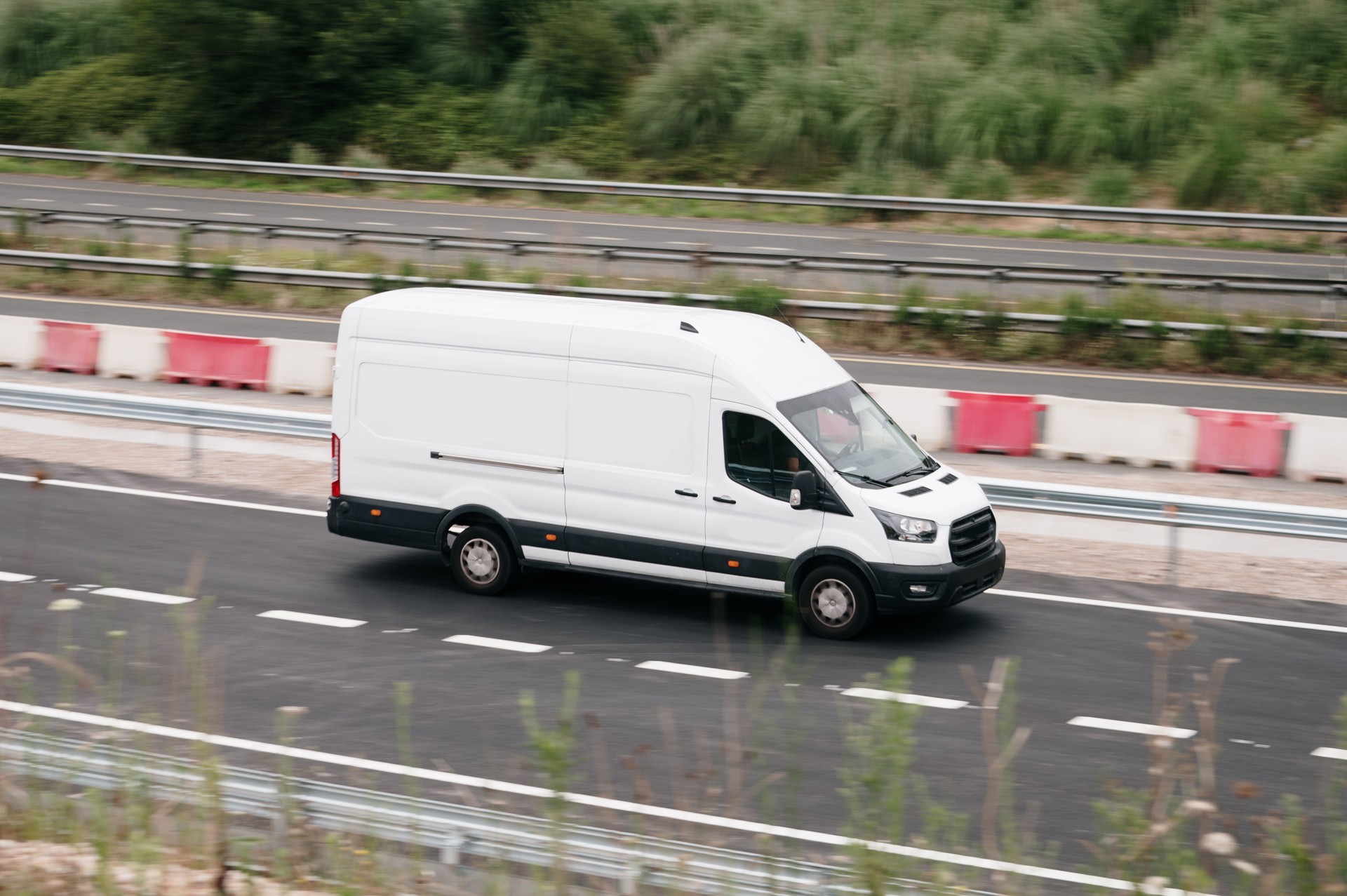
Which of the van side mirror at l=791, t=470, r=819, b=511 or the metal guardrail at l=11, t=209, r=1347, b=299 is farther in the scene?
the metal guardrail at l=11, t=209, r=1347, b=299

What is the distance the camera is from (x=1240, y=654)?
33.4 feet

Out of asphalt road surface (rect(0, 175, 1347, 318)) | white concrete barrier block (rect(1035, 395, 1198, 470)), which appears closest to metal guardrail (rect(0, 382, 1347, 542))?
white concrete barrier block (rect(1035, 395, 1198, 470))

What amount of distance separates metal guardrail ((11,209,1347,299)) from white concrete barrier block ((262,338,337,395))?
604 cm

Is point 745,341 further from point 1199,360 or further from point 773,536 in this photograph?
point 1199,360

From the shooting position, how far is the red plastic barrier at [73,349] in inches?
783

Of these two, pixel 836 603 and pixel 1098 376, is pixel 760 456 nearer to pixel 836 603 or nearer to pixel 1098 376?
pixel 836 603

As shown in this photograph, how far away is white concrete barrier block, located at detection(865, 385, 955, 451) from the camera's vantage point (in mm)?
A: 16344

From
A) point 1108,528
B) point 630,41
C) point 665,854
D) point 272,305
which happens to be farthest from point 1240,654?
point 630,41

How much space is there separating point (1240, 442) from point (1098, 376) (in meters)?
5.06

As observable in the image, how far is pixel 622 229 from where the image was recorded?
29.2 m

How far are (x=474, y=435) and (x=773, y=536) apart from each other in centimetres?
247

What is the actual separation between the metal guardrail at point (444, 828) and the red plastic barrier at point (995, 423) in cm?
1136

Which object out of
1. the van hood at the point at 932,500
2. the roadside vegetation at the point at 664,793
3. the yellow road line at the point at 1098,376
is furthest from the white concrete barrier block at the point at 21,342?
the van hood at the point at 932,500

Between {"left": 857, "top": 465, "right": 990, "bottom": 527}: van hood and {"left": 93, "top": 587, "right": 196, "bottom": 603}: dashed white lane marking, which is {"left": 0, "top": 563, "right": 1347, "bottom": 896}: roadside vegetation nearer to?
{"left": 93, "top": 587, "right": 196, "bottom": 603}: dashed white lane marking
